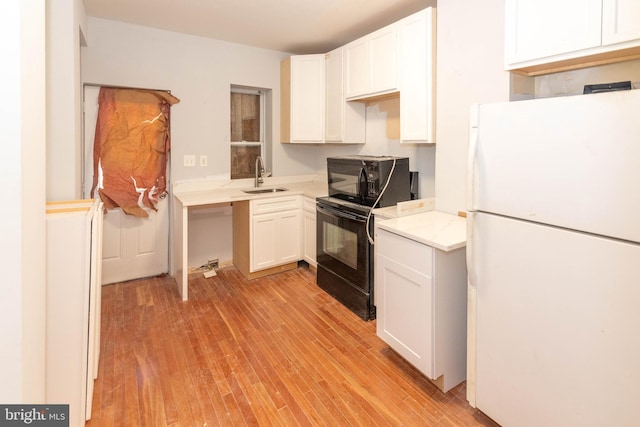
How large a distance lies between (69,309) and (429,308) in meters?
1.84

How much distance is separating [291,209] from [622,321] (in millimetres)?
2890

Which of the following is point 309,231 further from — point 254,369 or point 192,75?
point 192,75

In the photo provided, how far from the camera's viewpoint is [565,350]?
1.31m

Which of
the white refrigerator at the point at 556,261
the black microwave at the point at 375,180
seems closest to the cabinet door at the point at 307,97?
the black microwave at the point at 375,180

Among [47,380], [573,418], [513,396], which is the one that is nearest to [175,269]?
[47,380]

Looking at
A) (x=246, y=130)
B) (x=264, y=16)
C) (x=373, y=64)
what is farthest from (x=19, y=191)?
(x=246, y=130)

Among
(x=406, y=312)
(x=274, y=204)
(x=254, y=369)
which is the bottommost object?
(x=254, y=369)

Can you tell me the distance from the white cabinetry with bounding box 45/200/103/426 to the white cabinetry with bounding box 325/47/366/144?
8.24 ft

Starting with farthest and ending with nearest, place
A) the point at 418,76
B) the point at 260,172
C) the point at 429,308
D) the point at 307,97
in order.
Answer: the point at 260,172, the point at 307,97, the point at 418,76, the point at 429,308

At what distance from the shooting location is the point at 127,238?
11.4 feet

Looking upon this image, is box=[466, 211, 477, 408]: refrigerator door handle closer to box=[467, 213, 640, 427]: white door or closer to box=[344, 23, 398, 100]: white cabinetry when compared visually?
box=[467, 213, 640, 427]: white door

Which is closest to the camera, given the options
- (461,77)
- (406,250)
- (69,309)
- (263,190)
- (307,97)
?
(69,309)

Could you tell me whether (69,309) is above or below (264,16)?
below

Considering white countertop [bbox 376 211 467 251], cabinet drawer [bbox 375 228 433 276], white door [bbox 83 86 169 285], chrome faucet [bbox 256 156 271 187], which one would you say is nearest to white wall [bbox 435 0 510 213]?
white countertop [bbox 376 211 467 251]
